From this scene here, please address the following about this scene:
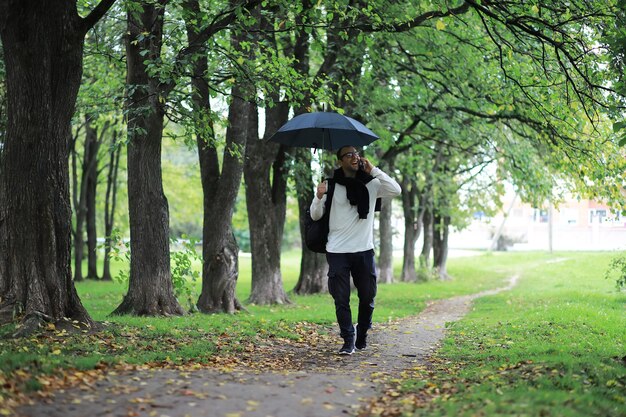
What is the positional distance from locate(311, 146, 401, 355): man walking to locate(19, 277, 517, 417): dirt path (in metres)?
0.85

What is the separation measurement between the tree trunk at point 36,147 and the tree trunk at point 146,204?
9.35 ft

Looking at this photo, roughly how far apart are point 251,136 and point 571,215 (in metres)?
56.4

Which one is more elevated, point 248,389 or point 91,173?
point 91,173

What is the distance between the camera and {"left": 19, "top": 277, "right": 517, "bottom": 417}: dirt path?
5645 mm

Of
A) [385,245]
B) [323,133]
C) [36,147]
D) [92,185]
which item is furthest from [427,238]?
[36,147]

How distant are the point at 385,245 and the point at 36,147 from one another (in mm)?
21978

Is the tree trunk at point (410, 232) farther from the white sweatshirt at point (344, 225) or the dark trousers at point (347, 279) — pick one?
the white sweatshirt at point (344, 225)

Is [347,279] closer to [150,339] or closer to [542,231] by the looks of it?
[150,339]

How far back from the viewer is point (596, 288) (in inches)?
1083

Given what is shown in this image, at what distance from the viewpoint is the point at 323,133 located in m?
9.56

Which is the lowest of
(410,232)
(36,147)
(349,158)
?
(410,232)

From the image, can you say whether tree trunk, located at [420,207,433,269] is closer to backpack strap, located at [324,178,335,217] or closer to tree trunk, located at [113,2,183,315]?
tree trunk, located at [113,2,183,315]

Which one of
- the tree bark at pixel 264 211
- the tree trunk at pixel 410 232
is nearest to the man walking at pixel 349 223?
the tree bark at pixel 264 211

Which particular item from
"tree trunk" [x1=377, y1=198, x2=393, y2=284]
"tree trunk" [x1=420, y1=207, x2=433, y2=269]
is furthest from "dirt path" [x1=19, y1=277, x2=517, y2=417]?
"tree trunk" [x1=420, y1=207, x2=433, y2=269]
